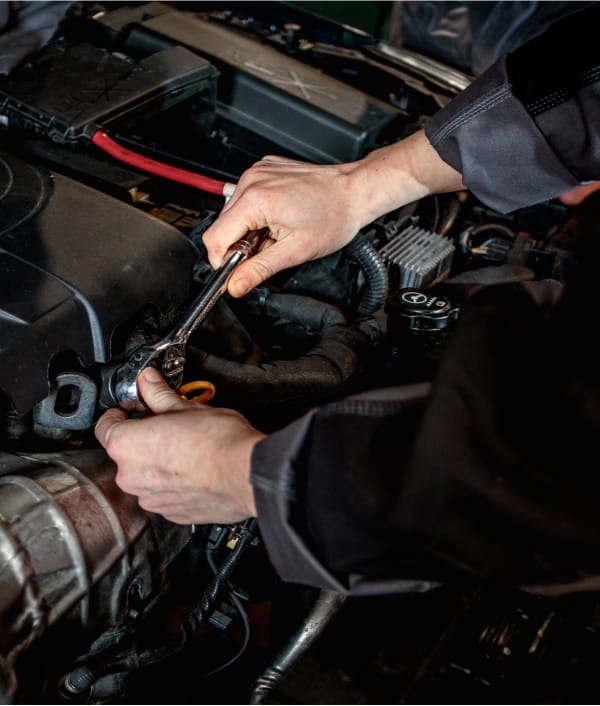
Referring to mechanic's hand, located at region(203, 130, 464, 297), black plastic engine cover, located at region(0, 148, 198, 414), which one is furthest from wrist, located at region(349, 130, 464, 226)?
black plastic engine cover, located at region(0, 148, 198, 414)

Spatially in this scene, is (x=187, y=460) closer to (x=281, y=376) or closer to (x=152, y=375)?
(x=152, y=375)

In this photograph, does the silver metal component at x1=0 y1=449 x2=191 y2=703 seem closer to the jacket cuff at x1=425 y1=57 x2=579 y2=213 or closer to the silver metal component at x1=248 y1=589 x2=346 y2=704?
the silver metal component at x1=248 y1=589 x2=346 y2=704

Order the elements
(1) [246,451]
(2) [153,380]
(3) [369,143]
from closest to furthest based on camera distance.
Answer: (1) [246,451], (2) [153,380], (3) [369,143]

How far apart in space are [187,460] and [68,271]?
274 mm

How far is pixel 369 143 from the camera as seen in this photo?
4.56 feet

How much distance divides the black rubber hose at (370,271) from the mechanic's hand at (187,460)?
1.31 ft

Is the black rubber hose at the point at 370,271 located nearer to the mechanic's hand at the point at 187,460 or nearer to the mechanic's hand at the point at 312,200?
the mechanic's hand at the point at 312,200

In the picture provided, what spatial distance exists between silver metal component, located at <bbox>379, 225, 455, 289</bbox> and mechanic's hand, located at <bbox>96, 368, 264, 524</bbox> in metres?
0.50

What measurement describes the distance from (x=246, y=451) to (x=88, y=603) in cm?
24

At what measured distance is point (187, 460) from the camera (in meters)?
0.76

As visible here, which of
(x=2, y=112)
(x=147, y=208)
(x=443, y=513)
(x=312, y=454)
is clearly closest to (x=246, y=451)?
(x=312, y=454)

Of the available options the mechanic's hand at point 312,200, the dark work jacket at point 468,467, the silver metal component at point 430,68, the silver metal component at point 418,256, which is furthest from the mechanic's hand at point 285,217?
the silver metal component at point 430,68

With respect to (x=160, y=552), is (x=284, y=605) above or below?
below

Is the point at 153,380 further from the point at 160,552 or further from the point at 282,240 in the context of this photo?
the point at 282,240
